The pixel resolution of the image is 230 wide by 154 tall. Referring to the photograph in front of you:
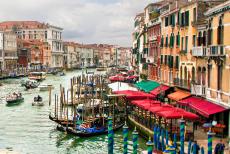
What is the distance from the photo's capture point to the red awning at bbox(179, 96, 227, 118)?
1522 centimetres

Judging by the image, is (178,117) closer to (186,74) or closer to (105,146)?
(105,146)

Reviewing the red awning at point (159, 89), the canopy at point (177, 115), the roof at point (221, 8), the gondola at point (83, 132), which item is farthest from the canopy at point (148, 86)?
the roof at point (221, 8)

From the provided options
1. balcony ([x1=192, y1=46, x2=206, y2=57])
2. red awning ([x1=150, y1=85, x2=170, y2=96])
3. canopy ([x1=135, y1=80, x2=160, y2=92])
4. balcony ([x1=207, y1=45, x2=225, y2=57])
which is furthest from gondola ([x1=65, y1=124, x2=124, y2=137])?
canopy ([x1=135, y1=80, x2=160, y2=92])

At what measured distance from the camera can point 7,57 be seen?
74.4 meters

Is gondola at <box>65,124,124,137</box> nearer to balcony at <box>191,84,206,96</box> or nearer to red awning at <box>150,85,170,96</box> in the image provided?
balcony at <box>191,84,206,96</box>

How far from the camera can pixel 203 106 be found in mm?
16484

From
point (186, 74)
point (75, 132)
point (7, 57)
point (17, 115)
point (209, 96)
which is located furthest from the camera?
point (7, 57)

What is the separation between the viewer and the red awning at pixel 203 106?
599 inches

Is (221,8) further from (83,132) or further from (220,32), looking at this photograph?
(83,132)

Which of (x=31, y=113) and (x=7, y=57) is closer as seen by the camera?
(x=31, y=113)

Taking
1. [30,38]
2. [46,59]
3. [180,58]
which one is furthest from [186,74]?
[30,38]

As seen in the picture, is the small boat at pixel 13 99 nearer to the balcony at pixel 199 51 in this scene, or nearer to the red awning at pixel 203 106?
the red awning at pixel 203 106

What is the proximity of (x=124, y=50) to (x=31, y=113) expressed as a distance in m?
134

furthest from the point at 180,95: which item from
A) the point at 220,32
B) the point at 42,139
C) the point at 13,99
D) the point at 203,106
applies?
the point at 13,99
